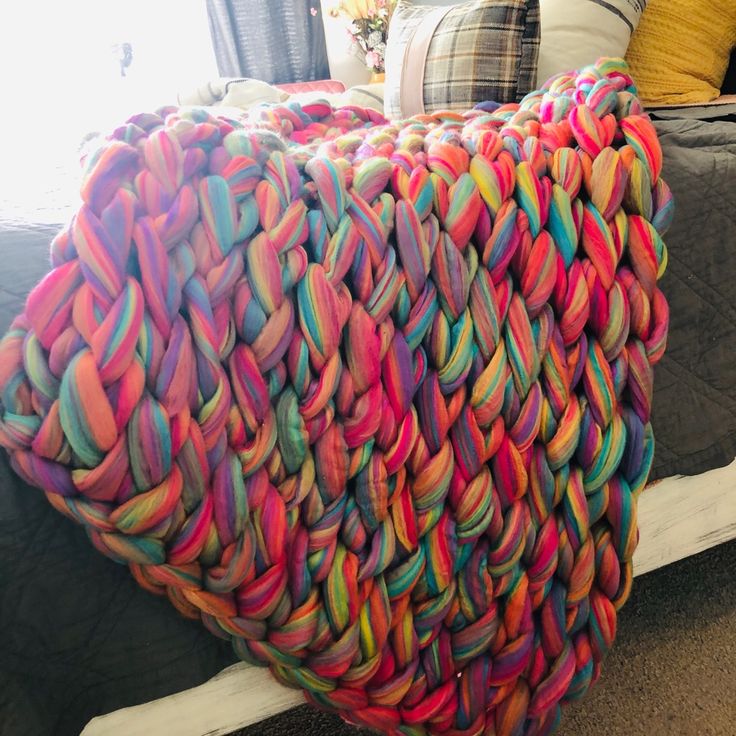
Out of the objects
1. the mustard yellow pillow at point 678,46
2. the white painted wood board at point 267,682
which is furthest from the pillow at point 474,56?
the white painted wood board at point 267,682

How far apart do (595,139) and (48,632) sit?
1.84ft

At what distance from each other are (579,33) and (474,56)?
0.67 feet

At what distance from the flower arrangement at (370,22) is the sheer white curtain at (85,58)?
661 mm

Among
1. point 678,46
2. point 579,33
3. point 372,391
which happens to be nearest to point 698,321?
point 372,391

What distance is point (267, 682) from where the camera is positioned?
1.77 feet

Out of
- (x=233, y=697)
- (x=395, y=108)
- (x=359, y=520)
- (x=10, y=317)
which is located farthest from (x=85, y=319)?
(x=395, y=108)

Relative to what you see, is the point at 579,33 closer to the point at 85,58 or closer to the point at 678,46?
the point at 678,46

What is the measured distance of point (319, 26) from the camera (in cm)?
290

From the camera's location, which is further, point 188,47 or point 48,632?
point 188,47

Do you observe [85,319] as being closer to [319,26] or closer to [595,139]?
[595,139]

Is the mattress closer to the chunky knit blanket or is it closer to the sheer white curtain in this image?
the chunky knit blanket

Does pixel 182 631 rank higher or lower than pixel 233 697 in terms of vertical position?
higher

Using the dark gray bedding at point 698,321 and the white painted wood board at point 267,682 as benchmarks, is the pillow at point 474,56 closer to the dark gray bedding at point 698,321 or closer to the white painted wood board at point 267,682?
the dark gray bedding at point 698,321

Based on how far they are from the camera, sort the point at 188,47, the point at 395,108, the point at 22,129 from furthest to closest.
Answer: the point at 188,47 → the point at 22,129 → the point at 395,108
